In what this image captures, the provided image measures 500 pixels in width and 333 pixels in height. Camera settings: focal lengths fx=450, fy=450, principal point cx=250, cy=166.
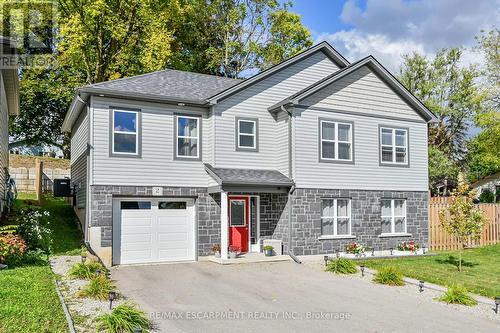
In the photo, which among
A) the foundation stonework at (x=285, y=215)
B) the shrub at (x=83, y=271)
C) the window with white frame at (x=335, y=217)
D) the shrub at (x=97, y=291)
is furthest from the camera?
the window with white frame at (x=335, y=217)

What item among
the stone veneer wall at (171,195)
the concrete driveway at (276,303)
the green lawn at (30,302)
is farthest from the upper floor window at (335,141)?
the green lawn at (30,302)

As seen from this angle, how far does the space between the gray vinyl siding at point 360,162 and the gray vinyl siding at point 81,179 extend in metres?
7.50

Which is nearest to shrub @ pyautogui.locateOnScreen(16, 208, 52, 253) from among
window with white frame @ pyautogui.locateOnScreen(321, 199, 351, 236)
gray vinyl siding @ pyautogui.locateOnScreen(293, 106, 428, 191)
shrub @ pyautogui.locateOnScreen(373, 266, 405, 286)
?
gray vinyl siding @ pyautogui.locateOnScreen(293, 106, 428, 191)

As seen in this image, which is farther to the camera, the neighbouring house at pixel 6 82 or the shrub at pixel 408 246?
the shrub at pixel 408 246

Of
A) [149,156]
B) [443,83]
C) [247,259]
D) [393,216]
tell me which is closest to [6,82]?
[149,156]

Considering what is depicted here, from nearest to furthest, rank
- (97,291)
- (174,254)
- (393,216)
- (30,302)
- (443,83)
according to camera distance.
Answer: (30,302) → (97,291) → (174,254) → (393,216) → (443,83)

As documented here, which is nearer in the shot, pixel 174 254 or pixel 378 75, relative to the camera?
pixel 174 254

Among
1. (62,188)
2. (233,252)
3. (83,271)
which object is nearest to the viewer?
(83,271)

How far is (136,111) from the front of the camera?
1518 centimetres

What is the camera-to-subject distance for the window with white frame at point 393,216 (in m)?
18.3

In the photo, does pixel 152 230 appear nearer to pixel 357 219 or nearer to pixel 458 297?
pixel 357 219

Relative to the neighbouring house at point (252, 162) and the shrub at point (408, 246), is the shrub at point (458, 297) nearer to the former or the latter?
the neighbouring house at point (252, 162)

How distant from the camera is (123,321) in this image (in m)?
7.43

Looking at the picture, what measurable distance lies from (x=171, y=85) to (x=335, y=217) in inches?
314
